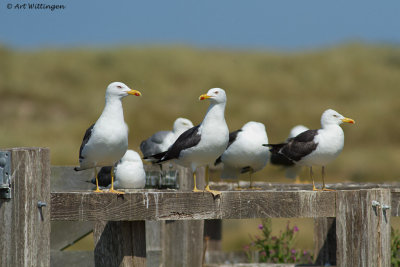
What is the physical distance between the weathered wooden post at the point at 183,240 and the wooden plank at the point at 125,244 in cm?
208

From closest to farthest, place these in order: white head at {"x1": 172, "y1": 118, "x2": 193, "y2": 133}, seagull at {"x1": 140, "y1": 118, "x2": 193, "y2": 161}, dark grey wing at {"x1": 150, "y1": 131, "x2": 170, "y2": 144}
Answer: seagull at {"x1": 140, "y1": 118, "x2": 193, "y2": 161} < dark grey wing at {"x1": 150, "y1": 131, "x2": 170, "y2": 144} < white head at {"x1": 172, "y1": 118, "x2": 193, "y2": 133}

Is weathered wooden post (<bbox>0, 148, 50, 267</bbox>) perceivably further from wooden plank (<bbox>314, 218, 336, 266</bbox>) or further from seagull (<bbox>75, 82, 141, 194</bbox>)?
wooden plank (<bbox>314, 218, 336, 266</bbox>)

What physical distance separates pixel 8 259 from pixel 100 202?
2.85 feet

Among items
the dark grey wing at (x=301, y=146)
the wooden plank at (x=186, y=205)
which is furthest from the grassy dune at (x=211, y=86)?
the wooden plank at (x=186, y=205)

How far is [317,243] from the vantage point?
812 centimetres

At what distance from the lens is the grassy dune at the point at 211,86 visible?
2586 cm

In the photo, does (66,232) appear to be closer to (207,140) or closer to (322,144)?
(207,140)

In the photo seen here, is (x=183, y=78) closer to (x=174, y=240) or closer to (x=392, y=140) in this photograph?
(x=392, y=140)

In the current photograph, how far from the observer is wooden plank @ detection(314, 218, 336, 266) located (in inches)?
313

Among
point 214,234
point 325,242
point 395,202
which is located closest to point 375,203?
point 395,202

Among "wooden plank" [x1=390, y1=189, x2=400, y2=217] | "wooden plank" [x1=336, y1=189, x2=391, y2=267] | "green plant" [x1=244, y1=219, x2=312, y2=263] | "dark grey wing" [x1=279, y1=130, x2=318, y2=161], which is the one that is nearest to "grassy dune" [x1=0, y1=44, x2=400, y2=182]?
"green plant" [x1=244, y1=219, x2=312, y2=263]

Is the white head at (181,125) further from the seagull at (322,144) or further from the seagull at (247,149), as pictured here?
the seagull at (322,144)

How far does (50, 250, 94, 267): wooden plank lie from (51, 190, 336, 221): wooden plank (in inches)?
70.9

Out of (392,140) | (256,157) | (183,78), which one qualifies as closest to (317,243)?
(256,157)
